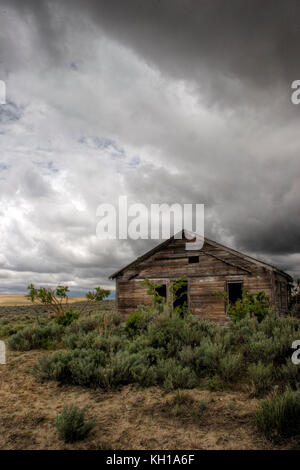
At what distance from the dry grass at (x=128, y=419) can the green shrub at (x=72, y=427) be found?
84 mm

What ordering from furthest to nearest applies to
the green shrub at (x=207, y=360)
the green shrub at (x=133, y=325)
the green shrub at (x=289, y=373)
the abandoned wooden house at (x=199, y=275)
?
the abandoned wooden house at (x=199, y=275)
the green shrub at (x=133, y=325)
the green shrub at (x=207, y=360)
the green shrub at (x=289, y=373)

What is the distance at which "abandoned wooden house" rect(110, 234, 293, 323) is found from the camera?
593 inches

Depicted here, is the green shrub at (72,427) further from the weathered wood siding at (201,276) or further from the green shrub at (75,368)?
the weathered wood siding at (201,276)

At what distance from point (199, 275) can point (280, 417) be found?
12151 mm

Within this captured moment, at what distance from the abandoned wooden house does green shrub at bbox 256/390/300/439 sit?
10.4 m

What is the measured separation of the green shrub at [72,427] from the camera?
3933 mm

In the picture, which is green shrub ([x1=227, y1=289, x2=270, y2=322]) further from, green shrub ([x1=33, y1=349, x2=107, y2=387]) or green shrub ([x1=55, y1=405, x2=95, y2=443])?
green shrub ([x1=55, y1=405, x2=95, y2=443])

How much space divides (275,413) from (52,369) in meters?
4.24

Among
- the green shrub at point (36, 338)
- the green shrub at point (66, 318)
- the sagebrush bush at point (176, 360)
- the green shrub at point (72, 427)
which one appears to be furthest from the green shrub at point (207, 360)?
the green shrub at point (66, 318)

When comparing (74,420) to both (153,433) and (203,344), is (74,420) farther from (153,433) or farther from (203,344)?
(203,344)

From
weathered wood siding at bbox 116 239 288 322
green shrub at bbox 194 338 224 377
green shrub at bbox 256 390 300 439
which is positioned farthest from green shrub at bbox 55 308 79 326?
green shrub at bbox 256 390 300 439

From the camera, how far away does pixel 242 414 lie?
14.8 feet

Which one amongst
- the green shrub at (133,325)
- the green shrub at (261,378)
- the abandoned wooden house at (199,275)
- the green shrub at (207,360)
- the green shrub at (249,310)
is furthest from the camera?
the abandoned wooden house at (199,275)
